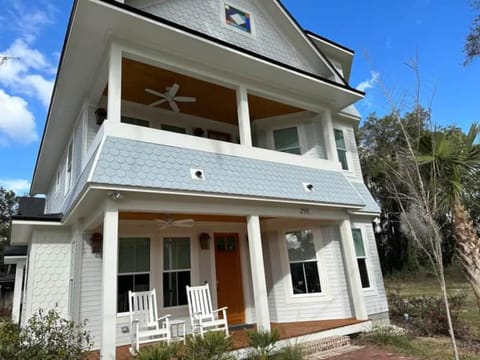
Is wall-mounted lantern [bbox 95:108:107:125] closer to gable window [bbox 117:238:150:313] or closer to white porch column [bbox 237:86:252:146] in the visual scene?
gable window [bbox 117:238:150:313]

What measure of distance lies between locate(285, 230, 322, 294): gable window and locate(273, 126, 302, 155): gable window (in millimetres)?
2601

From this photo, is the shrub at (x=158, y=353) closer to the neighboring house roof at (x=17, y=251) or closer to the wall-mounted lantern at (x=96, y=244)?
the wall-mounted lantern at (x=96, y=244)

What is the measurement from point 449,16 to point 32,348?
12.4 meters

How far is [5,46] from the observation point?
5.23 meters

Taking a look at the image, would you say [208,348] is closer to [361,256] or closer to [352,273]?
[352,273]

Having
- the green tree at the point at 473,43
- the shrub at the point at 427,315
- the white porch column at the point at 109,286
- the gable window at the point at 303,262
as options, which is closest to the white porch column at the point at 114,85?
the white porch column at the point at 109,286

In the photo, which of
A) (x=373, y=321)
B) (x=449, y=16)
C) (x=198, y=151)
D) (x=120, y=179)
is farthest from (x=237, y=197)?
(x=449, y=16)

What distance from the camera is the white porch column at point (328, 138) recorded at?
9.35 m

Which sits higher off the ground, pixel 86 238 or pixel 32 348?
pixel 86 238

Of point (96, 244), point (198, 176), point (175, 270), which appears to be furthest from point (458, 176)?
point (96, 244)

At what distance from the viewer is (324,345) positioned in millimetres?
7207

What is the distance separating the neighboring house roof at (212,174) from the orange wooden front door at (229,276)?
293 centimetres

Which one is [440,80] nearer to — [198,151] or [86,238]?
[198,151]

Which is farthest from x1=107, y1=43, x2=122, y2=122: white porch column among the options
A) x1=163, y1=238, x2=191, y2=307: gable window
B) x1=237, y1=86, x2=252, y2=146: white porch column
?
x1=163, y1=238, x2=191, y2=307: gable window
